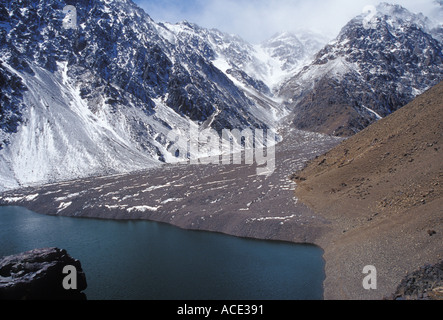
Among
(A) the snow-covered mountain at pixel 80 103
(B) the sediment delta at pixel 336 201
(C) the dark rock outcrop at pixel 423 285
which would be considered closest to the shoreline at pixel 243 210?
(B) the sediment delta at pixel 336 201

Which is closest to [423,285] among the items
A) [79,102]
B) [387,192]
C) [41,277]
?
[387,192]

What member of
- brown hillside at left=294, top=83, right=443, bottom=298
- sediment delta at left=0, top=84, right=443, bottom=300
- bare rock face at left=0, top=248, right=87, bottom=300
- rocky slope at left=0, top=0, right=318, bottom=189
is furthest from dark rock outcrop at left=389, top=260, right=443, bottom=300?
rocky slope at left=0, top=0, right=318, bottom=189

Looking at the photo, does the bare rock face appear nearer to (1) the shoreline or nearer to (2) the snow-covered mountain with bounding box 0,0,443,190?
(1) the shoreline

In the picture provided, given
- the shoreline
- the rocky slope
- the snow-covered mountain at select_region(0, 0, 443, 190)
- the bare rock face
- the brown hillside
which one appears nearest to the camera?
the bare rock face

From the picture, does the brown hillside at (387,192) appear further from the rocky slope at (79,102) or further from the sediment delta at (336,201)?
the rocky slope at (79,102)

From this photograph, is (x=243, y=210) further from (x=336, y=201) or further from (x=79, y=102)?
(x=79, y=102)
